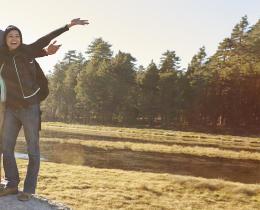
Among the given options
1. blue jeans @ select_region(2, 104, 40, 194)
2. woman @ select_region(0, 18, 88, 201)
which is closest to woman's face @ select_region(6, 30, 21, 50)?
woman @ select_region(0, 18, 88, 201)

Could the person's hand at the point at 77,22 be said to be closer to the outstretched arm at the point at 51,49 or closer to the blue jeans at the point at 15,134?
the outstretched arm at the point at 51,49

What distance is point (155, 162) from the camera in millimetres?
33562

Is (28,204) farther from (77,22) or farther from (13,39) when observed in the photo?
(77,22)

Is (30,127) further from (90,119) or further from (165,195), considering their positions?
(90,119)

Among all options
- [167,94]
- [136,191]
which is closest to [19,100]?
[136,191]

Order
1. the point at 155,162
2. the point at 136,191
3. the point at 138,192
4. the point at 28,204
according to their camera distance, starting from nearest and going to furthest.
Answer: the point at 28,204, the point at 138,192, the point at 136,191, the point at 155,162

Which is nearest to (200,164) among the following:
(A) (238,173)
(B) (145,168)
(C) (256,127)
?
(A) (238,173)

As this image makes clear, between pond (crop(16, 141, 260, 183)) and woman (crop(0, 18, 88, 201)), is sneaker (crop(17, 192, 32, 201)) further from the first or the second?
pond (crop(16, 141, 260, 183))

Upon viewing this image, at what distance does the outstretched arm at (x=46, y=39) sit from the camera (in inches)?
295

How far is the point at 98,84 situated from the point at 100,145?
52766 millimetres

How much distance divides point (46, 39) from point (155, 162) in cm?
2667

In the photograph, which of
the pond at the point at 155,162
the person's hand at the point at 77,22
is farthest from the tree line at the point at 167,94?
the person's hand at the point at 77,22

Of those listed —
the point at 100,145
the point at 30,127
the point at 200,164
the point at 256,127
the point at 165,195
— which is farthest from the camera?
the point at 256,127

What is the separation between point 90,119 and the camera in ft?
330
